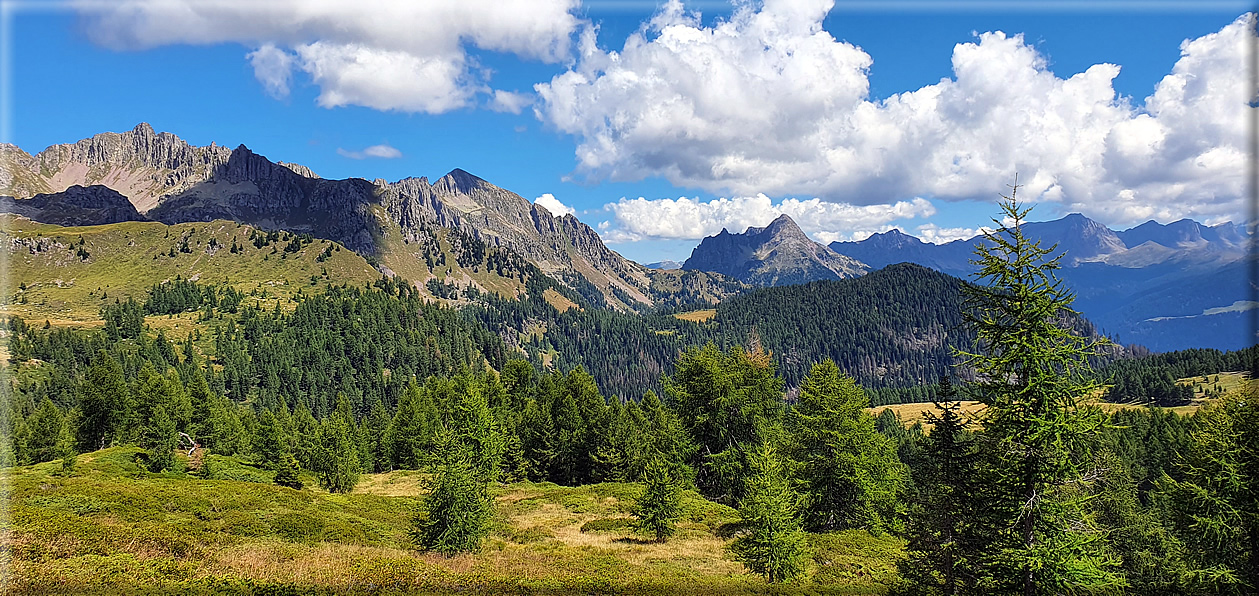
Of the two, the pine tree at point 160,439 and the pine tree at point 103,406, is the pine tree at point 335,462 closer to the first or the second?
the pine tree at point 160,439

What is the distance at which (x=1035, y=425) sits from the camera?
48.6ft

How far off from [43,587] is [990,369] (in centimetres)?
2905

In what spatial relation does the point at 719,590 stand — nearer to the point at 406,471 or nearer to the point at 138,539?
the point at 138,539

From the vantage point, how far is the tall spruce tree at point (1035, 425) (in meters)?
14.6

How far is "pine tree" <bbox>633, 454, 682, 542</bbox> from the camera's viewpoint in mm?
37375

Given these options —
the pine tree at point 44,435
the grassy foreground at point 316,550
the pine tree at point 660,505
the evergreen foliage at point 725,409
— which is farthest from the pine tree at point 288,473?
the pine tree at point 660,505

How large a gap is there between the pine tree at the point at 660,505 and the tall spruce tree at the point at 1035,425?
77.5ft

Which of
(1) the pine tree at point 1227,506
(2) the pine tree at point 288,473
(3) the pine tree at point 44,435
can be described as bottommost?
(2) the pine tree at point 288,473

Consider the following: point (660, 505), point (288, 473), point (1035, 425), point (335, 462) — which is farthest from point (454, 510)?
point (288, 473)

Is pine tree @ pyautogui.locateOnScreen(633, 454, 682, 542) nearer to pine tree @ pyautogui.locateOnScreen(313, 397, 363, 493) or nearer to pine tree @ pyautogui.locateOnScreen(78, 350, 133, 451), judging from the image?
pine tree @ pyautogui.locateOnScreen(313, 397, 363, 493)

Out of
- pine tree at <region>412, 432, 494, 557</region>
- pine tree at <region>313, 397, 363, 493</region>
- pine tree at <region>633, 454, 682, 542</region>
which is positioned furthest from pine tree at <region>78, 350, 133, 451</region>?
pine tree at <region>633, 454, 682, 542</region>

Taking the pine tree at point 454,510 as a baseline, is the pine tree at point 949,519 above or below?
above

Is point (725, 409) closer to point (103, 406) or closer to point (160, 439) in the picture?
point (160, 439)

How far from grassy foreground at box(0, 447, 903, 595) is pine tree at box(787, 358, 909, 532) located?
248 centimetres
